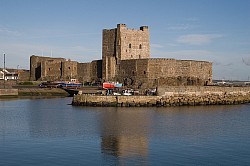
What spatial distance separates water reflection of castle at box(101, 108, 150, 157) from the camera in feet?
47.5

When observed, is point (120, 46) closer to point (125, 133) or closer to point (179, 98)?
point (179, 98)

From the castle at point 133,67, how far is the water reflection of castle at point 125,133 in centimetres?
1823

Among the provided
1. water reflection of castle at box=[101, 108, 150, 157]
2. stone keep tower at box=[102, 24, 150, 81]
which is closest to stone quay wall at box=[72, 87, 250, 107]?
water reflection of castle at box=[101, 108, 150, 157]

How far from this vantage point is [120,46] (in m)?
46.8

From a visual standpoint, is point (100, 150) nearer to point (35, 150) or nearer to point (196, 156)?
point (35, 150)

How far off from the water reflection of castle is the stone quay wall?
4087mm

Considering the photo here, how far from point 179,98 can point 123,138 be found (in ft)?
53.3

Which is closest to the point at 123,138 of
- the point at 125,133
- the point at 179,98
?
the point at 125,133

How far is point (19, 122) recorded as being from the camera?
22203 millimetres

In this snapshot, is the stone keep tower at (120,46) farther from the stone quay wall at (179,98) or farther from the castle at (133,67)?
the stone quay wall at (179,98)

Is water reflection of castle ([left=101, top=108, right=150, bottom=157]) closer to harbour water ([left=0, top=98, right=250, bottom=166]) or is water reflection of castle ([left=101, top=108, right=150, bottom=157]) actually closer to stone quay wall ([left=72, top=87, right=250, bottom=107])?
harbour water ([left=0, top=98, right=250, bottom=166])

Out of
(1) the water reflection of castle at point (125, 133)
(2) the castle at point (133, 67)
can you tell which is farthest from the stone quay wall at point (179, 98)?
(2) the castle at point (133, 67)

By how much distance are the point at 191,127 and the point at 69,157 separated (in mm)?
8629

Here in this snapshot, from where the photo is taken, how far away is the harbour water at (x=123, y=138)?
522 inches
